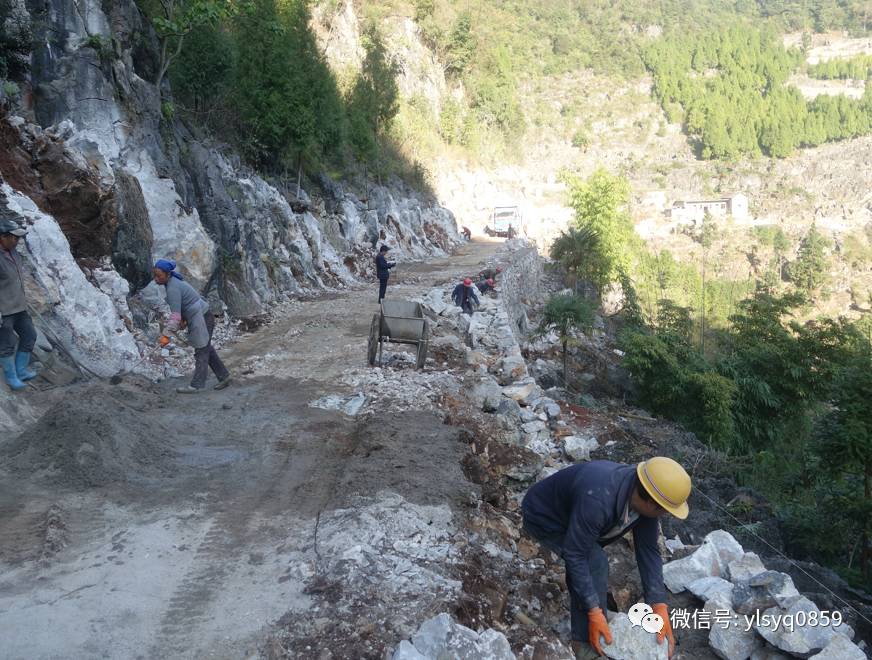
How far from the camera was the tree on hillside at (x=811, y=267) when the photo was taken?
204 ft

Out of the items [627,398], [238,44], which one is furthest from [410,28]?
[627,398]

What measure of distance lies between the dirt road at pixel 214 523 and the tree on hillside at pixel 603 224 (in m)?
25.6

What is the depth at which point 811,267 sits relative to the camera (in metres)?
63.2

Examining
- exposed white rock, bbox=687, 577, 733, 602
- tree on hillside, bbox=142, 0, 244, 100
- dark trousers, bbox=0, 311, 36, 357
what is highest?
tree on hillside, bbox=142, 0, 244, 100

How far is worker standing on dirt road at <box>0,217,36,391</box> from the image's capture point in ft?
19.0

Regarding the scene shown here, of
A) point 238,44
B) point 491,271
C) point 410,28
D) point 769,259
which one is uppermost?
point 410,28

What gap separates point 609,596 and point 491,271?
16696 millimetres

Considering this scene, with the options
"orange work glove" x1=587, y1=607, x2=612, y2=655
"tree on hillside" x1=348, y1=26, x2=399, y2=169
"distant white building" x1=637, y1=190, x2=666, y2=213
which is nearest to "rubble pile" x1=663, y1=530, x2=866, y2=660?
"orange work glove" x1=587, y1=607, x2=612, y2=655

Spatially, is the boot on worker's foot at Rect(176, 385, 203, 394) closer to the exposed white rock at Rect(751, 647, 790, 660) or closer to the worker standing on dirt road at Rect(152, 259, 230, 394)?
the worker standing on dirt road at Rect(152, 259, 230, 394)

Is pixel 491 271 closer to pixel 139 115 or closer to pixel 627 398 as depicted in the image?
pixel 627 398

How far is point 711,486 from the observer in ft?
29.7

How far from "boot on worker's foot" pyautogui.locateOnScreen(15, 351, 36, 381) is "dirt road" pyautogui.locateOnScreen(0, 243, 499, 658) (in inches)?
25.9

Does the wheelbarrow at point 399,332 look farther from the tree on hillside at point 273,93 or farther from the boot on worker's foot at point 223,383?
the tree on hillside at point 273,93

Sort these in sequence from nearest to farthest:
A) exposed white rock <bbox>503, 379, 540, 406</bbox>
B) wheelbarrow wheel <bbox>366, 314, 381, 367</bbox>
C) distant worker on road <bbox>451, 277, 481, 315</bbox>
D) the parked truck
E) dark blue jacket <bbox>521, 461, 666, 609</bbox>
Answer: dark blue jacket <bbox>521, 461, 666, 609</bbox>, wheelbarrow wheel <bbox>366, 314, 381, 367</bbox>, exposed white rock <bbox>503, 379, 540, 406</bbox>, distant worker on road <bbox>451, 277, 481, 315</bbox>, the parked truck
